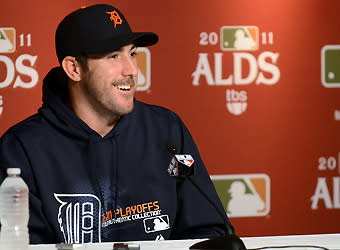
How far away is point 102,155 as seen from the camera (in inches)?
79.9

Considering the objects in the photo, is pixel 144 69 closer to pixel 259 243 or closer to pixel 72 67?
pixel 72 67

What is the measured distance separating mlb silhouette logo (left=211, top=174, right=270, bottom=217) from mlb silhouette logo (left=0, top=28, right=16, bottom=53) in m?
1.20

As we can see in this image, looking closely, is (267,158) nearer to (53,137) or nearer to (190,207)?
(190,207)

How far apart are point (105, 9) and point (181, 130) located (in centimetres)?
48

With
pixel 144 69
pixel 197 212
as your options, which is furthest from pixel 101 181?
pixel 144 69

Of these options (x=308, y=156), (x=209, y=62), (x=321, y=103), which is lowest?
(x=308, y=156)

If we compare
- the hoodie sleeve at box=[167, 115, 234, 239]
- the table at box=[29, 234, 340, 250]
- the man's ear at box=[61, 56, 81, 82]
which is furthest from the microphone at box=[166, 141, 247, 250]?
the man's ear at box=[61, 56, 81, 82]

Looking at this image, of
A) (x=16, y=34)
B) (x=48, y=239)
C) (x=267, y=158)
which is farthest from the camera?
(x=267, y=158)

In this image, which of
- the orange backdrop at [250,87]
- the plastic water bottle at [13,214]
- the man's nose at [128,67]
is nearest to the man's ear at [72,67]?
the man's nose at [128,67]

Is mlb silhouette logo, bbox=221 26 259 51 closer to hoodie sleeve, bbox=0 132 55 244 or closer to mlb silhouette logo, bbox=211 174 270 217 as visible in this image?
mlb silhouette logo, bbox=211 174 270 217

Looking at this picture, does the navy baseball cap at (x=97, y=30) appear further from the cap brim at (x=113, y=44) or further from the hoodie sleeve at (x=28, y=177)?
the hoodie sleeve at (x=28, y=177)

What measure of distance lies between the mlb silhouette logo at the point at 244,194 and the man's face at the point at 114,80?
50.6 inches

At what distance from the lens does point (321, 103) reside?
3.34 metres

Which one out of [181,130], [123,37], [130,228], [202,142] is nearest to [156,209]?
[130,228]
